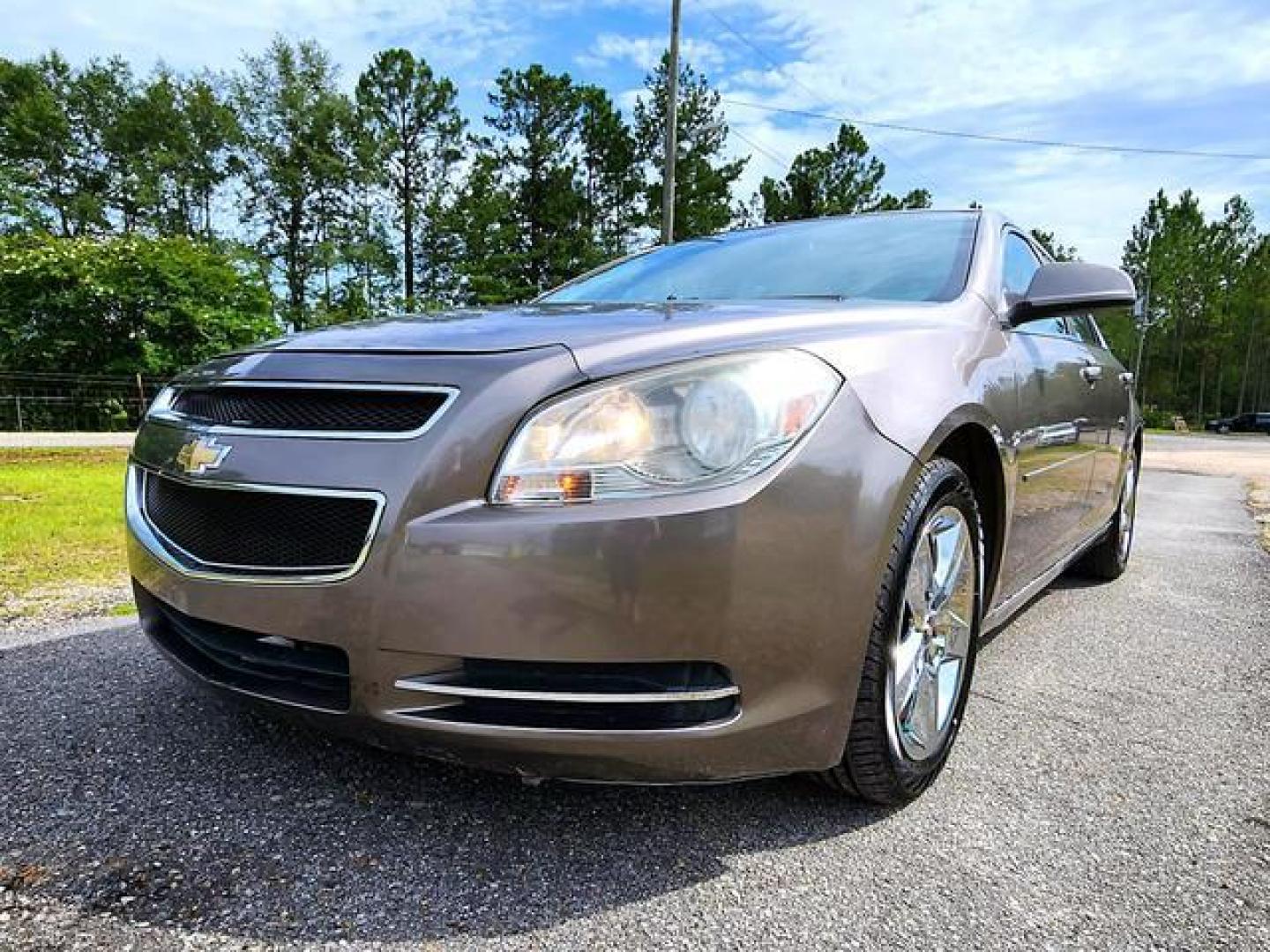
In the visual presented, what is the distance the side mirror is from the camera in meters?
2.44

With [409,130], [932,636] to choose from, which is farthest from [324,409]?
[409,130]

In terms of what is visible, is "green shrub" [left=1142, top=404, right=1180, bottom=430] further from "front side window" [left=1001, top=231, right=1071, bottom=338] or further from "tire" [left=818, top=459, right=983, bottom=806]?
"tire" [left=818, top=459, right=983, bottom=806]

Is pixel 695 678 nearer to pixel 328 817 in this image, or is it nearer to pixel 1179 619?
pixel 328 817

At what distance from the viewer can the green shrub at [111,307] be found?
2336 cm

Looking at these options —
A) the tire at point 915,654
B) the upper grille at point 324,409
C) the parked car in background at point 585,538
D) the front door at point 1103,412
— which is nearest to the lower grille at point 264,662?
the parked car in background at point 585,538

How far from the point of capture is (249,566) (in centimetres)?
163

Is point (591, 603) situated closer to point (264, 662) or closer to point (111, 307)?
point (264, 662)

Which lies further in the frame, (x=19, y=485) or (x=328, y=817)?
(x=19, y=485)

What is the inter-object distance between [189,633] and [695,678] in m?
1.14

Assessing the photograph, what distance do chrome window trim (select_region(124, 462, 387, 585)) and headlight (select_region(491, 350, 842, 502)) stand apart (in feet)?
0.81

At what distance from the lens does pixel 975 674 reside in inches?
112

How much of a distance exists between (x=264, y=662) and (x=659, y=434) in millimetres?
893

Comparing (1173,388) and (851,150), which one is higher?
(851,150)

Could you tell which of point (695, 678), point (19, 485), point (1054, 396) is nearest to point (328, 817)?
point (695, 678)
